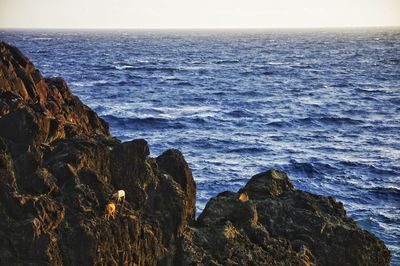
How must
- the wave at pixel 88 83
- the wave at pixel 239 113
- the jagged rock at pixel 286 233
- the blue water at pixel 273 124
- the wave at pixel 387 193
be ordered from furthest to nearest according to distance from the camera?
the wave at pixel 88 83 < the wave at pixel 239 113 < the blue water at pixel 273 124 < the wave at pixel 387 193 < the jagged rock at pixel 286 233

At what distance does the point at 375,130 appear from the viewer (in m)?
56.6

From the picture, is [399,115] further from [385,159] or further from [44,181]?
[44,181]

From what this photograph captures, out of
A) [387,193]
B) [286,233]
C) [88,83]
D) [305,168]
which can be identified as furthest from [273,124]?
[88,83]

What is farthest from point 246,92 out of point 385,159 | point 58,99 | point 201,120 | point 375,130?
point 58,99

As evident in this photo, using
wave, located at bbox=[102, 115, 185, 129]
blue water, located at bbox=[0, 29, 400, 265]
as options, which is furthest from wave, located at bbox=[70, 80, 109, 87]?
wave, located at bbox=[102, 115, 185, 129]

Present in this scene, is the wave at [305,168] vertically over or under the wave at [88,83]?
under

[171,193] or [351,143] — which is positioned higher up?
[171,193]

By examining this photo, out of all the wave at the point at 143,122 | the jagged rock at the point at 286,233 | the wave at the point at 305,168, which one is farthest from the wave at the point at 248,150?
the jagged rock at the point at 286,233

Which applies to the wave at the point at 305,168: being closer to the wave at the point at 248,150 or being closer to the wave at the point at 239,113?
the wave at the point at 248,150

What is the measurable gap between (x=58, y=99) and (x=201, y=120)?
35.2 metres

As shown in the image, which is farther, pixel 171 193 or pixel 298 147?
pixel 298 147

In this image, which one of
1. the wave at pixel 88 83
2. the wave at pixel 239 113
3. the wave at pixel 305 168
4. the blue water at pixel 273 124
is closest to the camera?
the blue water at pixel 273 124

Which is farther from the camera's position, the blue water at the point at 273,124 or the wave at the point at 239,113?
the wave at the point at 239,113

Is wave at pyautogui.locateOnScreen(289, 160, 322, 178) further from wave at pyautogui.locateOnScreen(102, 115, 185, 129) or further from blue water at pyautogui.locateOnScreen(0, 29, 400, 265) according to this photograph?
wave at pyautogui.locateOnScreen(102, 115, 185, 129)
